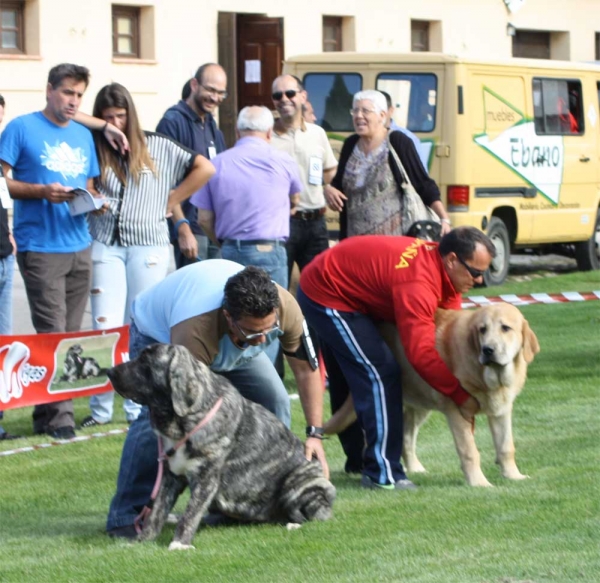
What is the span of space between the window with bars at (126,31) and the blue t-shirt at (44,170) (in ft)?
47.8

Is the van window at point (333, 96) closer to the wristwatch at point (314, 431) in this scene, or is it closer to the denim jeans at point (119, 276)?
the denim jeans at point (119, 276)

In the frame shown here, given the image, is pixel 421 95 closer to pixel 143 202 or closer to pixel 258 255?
pixel 258 255

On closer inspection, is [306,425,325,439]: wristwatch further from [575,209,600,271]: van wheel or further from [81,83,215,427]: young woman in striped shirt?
[575,209,600,271]: van wheel

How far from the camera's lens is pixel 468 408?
6.89 m

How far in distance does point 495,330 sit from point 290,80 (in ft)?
12.1

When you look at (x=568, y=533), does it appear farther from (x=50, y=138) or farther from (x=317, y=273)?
(x=50, y=138)

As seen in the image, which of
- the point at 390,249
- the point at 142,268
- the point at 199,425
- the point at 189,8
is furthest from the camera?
the point at 189,8

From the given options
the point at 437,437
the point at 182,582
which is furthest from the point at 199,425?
the point at 437,437

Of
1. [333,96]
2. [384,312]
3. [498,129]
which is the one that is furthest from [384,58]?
[384,312]

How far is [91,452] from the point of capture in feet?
26.0

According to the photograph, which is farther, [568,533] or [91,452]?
[91,452]

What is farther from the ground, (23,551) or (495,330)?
(495,330)

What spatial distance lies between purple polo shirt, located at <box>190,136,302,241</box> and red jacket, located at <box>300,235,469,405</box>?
6.50 ft

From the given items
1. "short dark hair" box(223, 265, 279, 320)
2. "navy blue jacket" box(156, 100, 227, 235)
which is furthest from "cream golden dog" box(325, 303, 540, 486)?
"navy blue jacket" box(156, 100, 227, 235)
